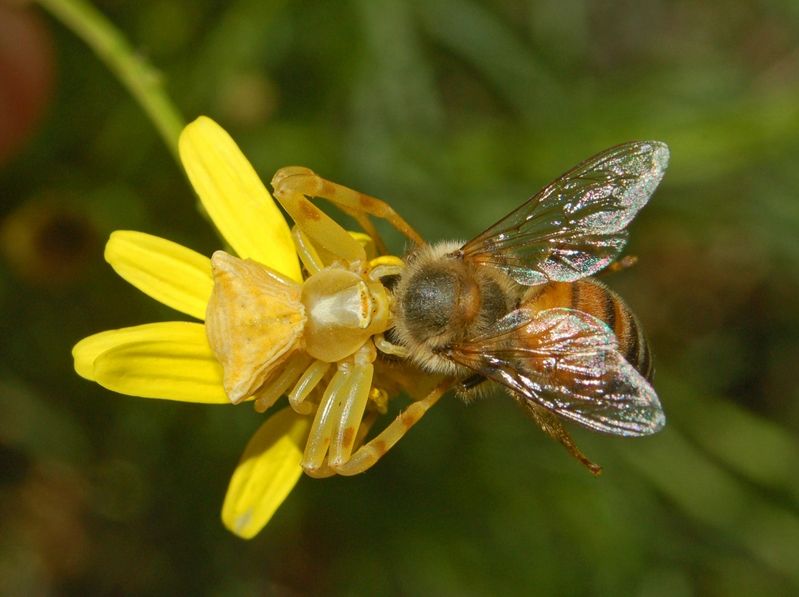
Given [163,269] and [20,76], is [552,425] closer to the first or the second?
[163,269]

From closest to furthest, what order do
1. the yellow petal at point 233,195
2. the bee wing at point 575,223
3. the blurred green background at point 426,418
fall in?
1. the yellow petal at point 233,195
2. the bee wing at point 575,223
3. the blurred green background at point 426,418

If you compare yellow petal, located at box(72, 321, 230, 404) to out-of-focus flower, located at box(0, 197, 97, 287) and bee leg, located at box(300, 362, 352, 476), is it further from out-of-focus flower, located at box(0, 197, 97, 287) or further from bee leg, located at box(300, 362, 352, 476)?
out-of-focus flower, located at box(0, 197, 97, 287)

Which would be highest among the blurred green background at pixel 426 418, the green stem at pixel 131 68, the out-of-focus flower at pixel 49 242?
the green stem at pixel 131 68

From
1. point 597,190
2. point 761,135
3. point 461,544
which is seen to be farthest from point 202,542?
point 761,135

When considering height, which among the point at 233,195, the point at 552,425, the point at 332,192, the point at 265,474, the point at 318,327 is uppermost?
the point at 233,195

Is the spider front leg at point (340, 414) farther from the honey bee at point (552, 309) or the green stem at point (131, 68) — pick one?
the green stem at point (131, 68)

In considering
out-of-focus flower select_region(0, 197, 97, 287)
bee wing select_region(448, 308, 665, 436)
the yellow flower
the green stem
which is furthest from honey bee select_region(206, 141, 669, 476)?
out-of-focus flower select_region(0, 197, 97, 287)

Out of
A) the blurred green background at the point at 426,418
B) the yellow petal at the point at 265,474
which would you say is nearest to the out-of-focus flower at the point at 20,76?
the blurred green background at the point at 426,418

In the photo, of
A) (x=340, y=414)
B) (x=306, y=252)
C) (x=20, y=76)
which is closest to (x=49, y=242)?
(x=20, y=76)
